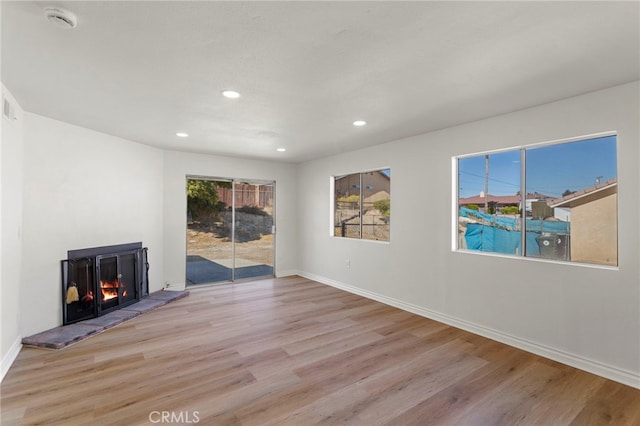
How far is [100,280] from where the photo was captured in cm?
388

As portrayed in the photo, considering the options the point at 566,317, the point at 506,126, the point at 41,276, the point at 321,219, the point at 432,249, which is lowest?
the point at 566,317

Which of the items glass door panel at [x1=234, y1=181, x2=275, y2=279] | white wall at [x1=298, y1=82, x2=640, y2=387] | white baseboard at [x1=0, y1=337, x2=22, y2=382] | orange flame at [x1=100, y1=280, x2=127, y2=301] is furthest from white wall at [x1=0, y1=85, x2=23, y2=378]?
white wall at [x1=298, y1=82, x2=640, y2=387]

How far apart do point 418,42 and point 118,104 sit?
9.21 feet

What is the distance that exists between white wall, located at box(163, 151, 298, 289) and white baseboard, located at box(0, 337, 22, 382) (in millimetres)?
2239

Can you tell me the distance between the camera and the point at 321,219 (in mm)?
→ 5969

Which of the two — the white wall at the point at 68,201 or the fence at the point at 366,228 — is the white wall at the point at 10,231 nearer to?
the white wall at the point at 68,201

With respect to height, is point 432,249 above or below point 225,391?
above

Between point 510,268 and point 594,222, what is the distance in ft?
2.69

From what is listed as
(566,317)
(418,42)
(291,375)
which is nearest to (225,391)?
(291,375)

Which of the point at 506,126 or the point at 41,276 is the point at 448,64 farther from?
the point at 41,276

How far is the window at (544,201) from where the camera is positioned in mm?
2672

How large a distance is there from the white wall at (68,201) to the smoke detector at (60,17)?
7.37ft

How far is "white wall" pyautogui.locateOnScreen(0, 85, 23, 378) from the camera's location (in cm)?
255

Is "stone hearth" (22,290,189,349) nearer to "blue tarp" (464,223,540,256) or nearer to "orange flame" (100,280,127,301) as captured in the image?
"orange flame" (100,280,127,301)
